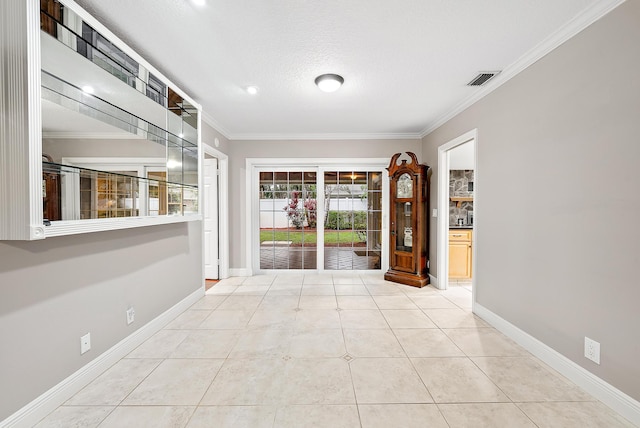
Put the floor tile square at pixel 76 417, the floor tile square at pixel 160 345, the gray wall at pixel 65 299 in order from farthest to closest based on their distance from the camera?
the floor tile square at pixel 160 345 < the floor tile square at pixel 76 417 < the gray wall at pixel 65 299

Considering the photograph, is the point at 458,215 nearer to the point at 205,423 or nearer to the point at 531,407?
the point at 531,407

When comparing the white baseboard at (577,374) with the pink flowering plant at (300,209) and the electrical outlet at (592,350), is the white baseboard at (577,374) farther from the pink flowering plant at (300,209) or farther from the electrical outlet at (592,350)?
the pink flowering plant at (300,209)

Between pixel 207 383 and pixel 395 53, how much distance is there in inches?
112

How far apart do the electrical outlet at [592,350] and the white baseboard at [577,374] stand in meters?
0.10

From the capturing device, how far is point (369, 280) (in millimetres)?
4469

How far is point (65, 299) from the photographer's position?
168 centimetres

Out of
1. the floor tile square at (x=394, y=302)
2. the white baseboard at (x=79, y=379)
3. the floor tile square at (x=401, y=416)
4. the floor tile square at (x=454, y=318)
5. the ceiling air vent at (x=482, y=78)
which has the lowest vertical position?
the floor tile square at (x=401, y=416)

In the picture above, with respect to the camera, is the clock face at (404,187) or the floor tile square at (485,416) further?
the clock face at (404,187)

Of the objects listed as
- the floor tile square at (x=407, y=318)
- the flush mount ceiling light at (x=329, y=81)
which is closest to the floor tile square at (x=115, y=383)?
the floor tile square at (x=407, y=318)

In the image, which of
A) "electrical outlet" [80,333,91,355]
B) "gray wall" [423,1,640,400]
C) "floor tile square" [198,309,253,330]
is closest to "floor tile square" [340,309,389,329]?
"floor tile square" [198,309,253,330]

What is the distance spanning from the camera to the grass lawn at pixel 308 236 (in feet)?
16.0

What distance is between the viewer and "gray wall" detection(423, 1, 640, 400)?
5.08ft

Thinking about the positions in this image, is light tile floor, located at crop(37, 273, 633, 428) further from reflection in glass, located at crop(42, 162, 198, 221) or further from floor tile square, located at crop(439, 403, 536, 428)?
reflection in glass, located at crop(42, 162, 198, 221)

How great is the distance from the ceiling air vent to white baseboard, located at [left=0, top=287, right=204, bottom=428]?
3.84m
